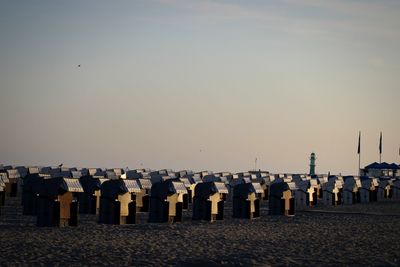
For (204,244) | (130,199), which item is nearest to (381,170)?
(130,199)

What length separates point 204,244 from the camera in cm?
2083

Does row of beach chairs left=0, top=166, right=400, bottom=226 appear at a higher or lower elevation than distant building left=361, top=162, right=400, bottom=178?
lower

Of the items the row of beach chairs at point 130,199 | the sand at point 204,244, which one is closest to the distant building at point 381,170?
the row of beach chairs at point 130,199

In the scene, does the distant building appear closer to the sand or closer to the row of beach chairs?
the row of beach chairs

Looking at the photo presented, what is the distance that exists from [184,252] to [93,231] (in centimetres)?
627

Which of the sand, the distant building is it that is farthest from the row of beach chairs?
the distant building

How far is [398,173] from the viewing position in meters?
105

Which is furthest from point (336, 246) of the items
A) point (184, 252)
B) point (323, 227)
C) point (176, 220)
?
point (176, 220)

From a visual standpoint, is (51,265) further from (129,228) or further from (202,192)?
(202,192)

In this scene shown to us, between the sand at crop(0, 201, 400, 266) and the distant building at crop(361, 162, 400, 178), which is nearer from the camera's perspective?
the sand at crop(0, 201, 400, 266)

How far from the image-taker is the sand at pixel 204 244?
17.3 meters

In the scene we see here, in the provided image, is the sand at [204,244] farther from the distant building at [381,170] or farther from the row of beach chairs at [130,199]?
the distant building at [381,170]

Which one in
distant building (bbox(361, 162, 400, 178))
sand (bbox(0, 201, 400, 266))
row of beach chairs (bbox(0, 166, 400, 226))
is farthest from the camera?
distant building (bbox(361, 162, 400, 178))

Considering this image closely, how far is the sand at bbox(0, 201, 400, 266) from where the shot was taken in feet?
56.6
